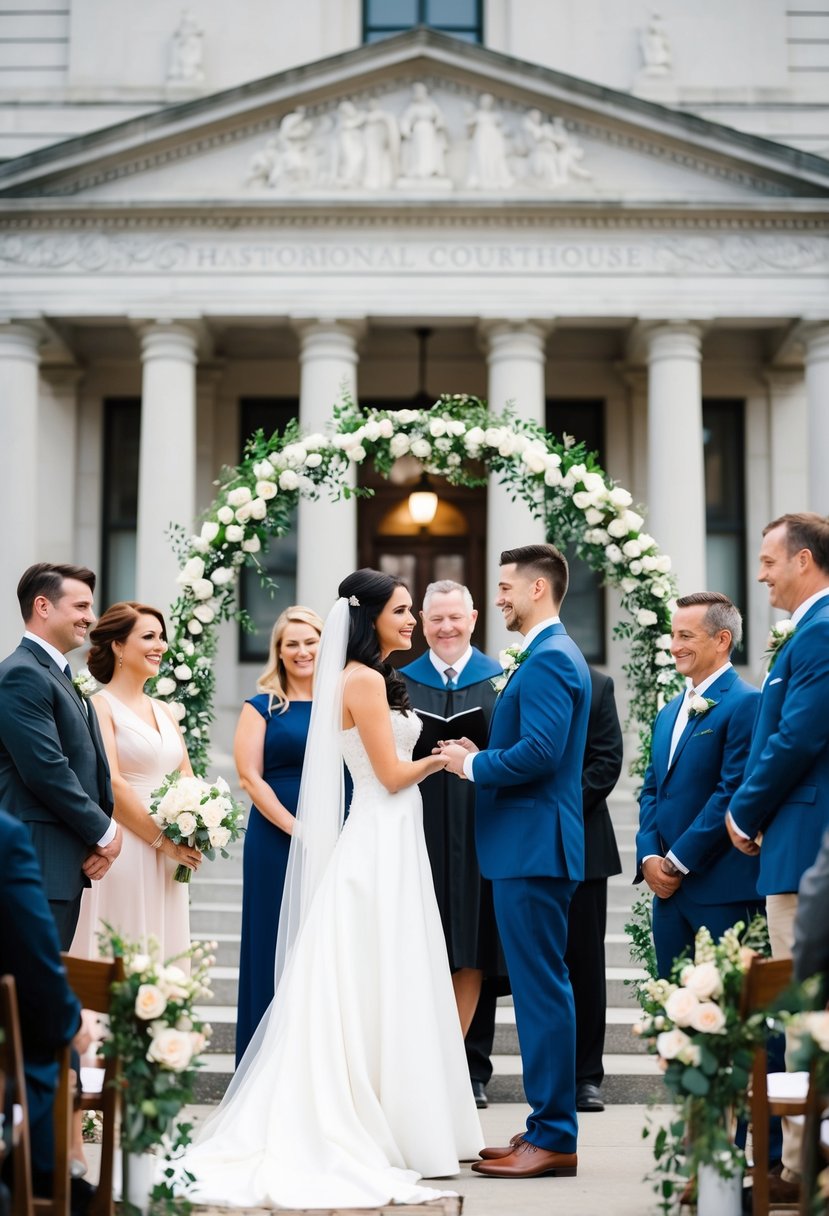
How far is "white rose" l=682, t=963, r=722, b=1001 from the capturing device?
499cm

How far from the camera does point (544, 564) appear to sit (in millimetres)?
6902

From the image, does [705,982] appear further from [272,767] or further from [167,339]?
[167,339]

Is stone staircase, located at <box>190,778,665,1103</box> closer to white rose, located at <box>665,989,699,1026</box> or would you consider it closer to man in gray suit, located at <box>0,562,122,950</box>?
white rose, located at <box>665,989,699,1026</box>

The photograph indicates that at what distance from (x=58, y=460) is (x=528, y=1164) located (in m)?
16.2

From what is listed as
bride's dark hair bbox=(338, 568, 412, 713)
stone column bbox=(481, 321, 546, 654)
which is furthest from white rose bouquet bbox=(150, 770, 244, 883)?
stone column bbox=(481, 321, 546, 654)

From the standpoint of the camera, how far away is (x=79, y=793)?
21.6ft

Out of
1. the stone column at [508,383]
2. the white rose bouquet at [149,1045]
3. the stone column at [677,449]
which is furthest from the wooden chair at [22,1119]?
the stone column at [677,449]

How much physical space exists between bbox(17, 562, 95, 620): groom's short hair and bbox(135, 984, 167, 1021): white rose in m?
2.53

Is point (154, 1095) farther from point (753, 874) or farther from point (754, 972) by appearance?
point (753, 874)

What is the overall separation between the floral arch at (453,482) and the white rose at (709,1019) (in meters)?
4.44

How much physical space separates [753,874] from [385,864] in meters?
1.85

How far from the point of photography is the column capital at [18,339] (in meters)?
18.5

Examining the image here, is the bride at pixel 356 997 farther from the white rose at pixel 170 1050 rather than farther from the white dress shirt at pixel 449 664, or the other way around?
the white dress shirt at pixel 449 664

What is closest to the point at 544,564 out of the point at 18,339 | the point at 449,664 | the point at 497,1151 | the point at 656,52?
the point at 449,664
